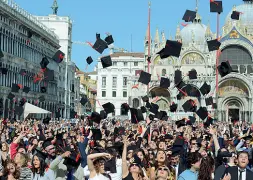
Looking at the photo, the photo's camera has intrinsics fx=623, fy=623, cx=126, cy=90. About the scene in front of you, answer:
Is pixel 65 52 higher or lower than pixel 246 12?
lower

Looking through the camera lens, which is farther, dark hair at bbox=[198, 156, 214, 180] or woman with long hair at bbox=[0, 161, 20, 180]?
woman with long hair at bbox=[0, 161, 20, 180]

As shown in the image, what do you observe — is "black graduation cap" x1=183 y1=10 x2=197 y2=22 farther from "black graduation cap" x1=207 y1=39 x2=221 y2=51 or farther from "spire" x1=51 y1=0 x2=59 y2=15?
"spire" x1=51 y1=0 x2=59 y2=15

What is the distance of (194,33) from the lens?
4176 inches

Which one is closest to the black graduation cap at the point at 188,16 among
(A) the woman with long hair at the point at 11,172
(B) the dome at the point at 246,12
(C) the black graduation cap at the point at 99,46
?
(C) the black graduation cap at the point at 99,46

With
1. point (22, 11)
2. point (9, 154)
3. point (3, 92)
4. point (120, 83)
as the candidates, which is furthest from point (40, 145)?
point (120, 83)

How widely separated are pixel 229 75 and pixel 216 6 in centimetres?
4822

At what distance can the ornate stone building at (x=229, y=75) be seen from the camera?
285 ft

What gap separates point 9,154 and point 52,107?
69.9 m

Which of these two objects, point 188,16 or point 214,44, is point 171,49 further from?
point 188,16

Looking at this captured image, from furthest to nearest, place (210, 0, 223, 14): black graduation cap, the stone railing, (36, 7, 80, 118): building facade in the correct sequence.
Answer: (36, 7, 80, 118): building facade < the stone railing < (210, 0, 223, 14): black graduation cap

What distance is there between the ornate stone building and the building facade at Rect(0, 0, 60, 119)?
71.1 ft

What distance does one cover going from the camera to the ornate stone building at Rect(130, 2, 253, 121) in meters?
87.0

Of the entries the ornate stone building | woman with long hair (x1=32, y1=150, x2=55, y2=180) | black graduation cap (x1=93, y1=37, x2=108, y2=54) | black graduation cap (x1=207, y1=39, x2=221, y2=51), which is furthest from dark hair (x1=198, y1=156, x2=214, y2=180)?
the ornate stone building

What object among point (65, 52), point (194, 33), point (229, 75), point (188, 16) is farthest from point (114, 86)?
point (188, 16)
